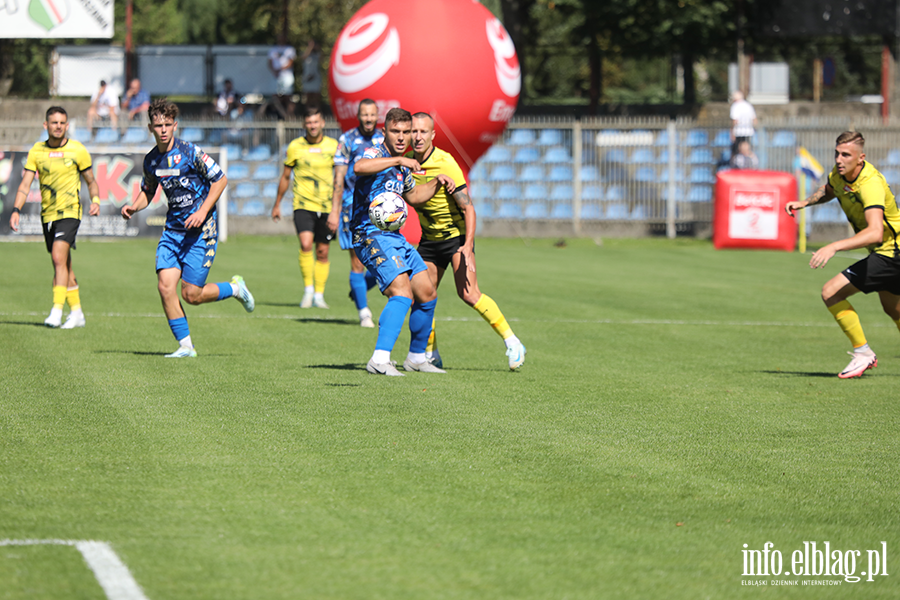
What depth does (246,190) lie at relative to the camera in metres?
26.9

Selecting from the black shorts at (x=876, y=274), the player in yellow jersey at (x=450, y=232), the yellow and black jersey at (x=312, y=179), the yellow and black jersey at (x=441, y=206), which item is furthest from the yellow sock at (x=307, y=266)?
the black shorts at (x=876, y=274)

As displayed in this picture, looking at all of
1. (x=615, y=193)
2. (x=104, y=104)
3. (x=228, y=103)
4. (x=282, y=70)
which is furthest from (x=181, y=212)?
(x=282, y=70)

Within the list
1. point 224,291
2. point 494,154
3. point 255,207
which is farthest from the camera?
point 494,154

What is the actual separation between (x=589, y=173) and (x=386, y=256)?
19480mm

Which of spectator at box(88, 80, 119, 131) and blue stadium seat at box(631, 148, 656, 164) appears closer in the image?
blue stadium seat at box(631, 148, 656, 164)

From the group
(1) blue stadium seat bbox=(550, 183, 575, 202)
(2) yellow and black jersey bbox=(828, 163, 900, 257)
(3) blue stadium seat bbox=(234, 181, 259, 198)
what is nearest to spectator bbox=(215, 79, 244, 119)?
(3) blue stadium seat bbox=(234, 181, 259, 198)

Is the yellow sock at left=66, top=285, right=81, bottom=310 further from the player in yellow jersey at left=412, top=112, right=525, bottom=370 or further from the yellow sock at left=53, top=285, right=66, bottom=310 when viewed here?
the player in yellow jersey at left=412, top=112, right=525, bottom=370

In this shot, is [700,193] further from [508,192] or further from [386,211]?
[386,211]

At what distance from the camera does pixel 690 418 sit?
7.48m

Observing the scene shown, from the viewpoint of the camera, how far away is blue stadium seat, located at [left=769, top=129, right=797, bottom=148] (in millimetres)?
27062

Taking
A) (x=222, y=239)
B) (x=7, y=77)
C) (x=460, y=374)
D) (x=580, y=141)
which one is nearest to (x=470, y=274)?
(x=460, y=374)

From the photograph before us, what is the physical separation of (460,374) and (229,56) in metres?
28.9

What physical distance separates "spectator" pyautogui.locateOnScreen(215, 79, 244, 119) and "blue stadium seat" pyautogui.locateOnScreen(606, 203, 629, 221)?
11.7 metres
